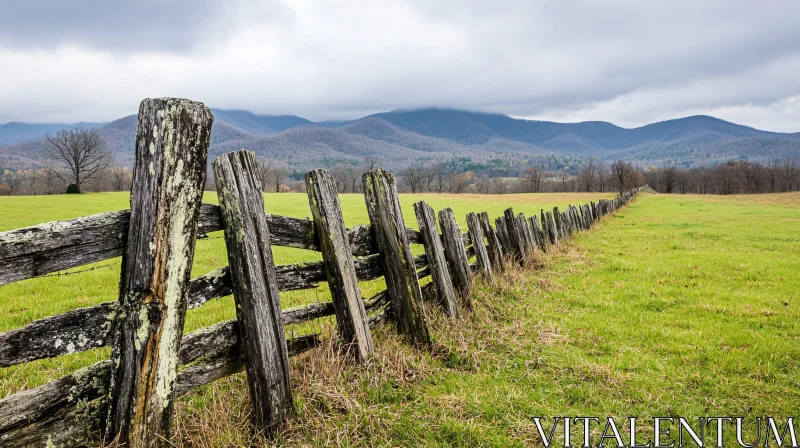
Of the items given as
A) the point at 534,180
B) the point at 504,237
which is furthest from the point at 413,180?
the point at 504,237

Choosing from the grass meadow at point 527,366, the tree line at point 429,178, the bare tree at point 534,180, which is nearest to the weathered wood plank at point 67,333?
the grass meadow at point 527,366

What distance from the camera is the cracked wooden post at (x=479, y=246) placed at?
7021mm

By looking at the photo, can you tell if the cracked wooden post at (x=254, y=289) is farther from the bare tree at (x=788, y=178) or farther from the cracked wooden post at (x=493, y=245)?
the bare tree at (x=788, y=178)

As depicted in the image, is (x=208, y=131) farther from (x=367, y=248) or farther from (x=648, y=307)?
(x=648, y=307)

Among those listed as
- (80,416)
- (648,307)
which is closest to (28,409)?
(80,416)

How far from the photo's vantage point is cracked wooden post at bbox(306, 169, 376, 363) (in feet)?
12.2

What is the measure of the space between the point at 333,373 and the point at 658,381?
10.6ft

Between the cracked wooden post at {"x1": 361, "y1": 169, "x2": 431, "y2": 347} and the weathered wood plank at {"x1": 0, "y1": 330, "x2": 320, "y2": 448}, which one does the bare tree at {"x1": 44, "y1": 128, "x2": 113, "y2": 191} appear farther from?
the weathered wood plank at {"x1": 0, "y1": 330, "x2": 320, "y2": 448}

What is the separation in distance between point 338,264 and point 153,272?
5.17 ft

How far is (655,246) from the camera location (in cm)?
1351

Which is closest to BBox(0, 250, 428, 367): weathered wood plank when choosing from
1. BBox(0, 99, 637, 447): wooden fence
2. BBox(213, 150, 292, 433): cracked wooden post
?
BBox(0, 99, 637, 447): wooden fence

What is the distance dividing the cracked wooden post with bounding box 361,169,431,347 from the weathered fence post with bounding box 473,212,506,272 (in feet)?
10.8

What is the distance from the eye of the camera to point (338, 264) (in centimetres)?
376

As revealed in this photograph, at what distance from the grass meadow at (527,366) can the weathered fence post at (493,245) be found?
300 millimetres
